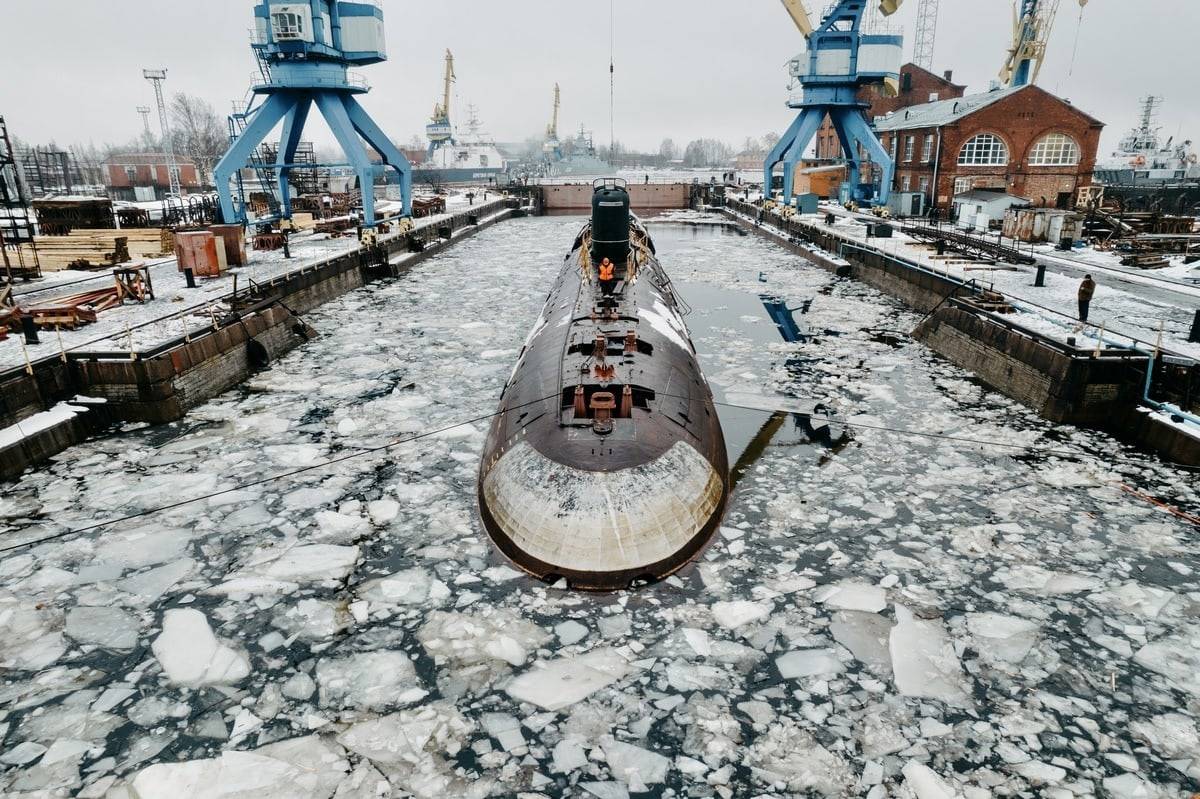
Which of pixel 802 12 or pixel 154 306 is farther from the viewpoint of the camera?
pixel 802 12

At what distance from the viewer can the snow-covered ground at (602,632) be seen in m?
6.91

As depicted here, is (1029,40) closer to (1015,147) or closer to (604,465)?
(1015,147)

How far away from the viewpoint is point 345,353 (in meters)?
21.5

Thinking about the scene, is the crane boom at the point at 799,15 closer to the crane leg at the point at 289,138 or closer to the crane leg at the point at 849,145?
the crane leg at the point at 849,145

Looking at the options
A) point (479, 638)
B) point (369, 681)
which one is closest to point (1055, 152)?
point (479, 638)

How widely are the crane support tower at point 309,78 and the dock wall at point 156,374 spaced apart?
39.0ft

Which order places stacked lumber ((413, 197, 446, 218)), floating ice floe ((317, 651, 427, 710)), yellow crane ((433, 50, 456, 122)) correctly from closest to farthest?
1. floating ice floe ((317, 651, 427, 710))
2. stacked lumber ((413, 197, 446, 218))
3. yellow crane ((433, 50, 456, 122))

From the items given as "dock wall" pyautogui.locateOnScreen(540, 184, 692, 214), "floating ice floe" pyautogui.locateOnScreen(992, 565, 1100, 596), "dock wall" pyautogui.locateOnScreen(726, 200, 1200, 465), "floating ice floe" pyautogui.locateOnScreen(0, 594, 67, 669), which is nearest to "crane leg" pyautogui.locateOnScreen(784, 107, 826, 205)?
"dock wall" pyautogui.locateOnScreen(726, 200, 1200, 465)

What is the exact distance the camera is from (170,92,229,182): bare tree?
89812 millimetres

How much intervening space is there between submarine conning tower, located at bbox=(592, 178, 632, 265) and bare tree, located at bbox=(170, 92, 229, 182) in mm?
68142

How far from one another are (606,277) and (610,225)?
198 cm

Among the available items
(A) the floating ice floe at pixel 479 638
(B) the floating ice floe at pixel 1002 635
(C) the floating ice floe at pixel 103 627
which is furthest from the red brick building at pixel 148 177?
(B) the floating ice floe at pixel 1002 635

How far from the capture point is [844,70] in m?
42.0

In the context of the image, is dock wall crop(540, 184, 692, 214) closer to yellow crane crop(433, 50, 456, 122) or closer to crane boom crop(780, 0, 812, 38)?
crane boom crop(780, 0, 812, 38)
